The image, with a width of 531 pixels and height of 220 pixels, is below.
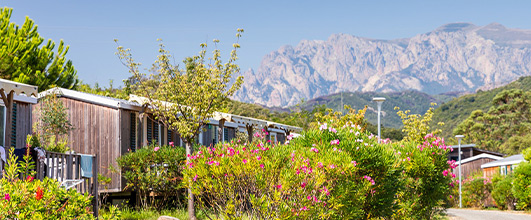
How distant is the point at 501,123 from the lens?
216ft

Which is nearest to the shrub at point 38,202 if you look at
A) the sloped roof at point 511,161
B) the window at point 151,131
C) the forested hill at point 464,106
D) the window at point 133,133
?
the window at point 133,133

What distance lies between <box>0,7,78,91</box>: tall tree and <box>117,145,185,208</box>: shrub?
33.2 feet

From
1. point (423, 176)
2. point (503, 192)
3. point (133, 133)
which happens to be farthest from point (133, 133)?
point (503, 192)

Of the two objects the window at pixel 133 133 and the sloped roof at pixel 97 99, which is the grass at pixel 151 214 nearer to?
the window at pixel 133 133

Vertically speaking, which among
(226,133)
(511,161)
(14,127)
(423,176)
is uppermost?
(14,127)

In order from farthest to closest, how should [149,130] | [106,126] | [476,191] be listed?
1. [476,191]
2. [149,130]
3. [106,126]

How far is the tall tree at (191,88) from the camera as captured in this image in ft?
43.4

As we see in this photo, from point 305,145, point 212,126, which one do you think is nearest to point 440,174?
point 305,145

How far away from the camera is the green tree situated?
61.4m

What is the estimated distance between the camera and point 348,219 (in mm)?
8406

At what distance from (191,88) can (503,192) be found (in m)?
19.6

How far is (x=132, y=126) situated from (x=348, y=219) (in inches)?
366

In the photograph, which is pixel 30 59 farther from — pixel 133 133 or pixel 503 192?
pixel 503 192

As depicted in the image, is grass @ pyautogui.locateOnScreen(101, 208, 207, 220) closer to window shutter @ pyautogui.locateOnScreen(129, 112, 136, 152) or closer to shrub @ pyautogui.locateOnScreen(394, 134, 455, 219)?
window shutter @ pyautogui.locateOnScreen(129, 112, 136, 152)
